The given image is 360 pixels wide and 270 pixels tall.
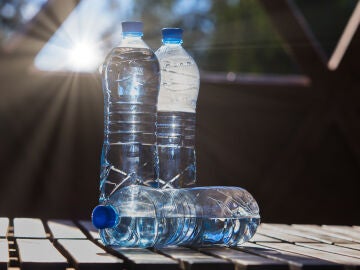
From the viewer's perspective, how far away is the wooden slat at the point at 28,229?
2088 mm

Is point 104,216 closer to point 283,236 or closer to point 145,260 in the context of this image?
point 145,260

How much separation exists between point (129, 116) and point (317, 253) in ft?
3.50

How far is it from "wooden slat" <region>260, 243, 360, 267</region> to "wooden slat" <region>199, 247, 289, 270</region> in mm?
140

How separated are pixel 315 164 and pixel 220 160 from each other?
2.10 ft

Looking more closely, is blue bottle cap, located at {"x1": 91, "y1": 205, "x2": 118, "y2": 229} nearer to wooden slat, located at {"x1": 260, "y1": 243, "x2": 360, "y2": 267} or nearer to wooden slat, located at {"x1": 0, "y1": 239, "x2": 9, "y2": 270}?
wooden slat, located at {"x1": 0, "y1": 239, "x2": 9, "y2": 270}

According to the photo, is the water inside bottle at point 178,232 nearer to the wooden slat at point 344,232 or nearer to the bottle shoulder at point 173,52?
the wooden slat at point 344,232

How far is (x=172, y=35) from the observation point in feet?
7.20

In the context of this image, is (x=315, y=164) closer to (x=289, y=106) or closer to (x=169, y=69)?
(x=289, y=106)

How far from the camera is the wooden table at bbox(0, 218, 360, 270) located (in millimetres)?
1538

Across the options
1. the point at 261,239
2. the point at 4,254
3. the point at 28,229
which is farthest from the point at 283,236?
the point at 4,254

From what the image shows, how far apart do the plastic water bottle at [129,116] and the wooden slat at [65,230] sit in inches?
5.6

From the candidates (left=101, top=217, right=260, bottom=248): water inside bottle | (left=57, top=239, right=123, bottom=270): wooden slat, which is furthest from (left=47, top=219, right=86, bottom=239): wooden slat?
(left=101, top=217, right=260, bottom=248): water inside bottle

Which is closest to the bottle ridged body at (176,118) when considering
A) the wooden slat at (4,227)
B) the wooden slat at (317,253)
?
the wooden slat at (4,227)

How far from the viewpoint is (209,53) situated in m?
24.0
